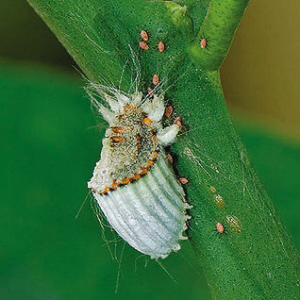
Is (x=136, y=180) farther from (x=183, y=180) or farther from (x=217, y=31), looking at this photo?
(x=217, y=31)

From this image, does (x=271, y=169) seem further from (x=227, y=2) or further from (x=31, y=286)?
(x=227, y=2)

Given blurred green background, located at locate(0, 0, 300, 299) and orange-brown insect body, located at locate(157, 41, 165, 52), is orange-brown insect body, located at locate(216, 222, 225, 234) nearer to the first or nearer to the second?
orange-brown insect body, located at locate(157, 41, 165, 52)

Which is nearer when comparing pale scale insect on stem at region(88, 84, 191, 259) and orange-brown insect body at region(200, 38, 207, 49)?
orange-brown insect body at region(200, 38, 207, 49)

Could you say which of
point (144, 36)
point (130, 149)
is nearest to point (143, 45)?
point (144, 36)

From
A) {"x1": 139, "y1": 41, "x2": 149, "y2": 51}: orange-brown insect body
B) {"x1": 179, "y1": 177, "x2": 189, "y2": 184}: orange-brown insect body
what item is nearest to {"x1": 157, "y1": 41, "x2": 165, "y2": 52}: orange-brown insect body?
{"x1": 139, "y1": 41, "x2": 149, "y2": 51}: orange-brown insect body

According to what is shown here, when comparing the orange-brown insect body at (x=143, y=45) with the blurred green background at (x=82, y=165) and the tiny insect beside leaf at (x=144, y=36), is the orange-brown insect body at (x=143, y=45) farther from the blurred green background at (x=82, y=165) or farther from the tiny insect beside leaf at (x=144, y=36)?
the blurred green background at (x=82, y=165)

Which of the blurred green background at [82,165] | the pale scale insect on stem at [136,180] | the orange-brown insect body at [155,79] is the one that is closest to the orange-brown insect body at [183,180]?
the pale scale insect on stem at [136,180]

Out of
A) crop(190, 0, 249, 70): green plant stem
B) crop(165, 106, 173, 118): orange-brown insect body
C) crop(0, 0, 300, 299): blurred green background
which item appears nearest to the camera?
crop(190, 0, 249, 70): green plant stem

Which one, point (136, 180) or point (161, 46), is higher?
point (161, 46)

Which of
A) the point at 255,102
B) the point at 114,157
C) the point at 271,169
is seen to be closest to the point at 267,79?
the point at 255,102
